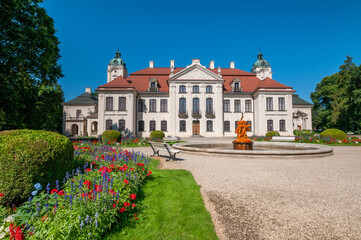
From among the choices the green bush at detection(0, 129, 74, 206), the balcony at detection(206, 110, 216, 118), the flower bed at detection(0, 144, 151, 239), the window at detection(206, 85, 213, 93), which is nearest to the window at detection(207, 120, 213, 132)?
the balcony at detection(206, 110, 216, 118)

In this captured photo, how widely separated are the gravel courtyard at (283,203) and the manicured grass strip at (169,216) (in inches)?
10.2

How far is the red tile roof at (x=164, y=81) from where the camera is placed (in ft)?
97.8

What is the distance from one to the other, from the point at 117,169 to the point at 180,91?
1039 inches

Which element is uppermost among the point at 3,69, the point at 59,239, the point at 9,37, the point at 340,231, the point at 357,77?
the point at 357,77

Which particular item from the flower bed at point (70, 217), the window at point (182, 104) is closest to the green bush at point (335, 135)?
the window at point (182, 104)

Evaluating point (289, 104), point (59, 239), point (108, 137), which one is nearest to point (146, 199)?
point (59, 239)

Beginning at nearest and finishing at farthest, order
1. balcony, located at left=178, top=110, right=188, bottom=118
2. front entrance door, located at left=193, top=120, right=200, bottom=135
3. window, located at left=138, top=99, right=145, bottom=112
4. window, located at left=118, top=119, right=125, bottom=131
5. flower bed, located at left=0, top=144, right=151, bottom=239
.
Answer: flower bed, located at left=0, top=144, right=151, bottom=239
window, located at left=118, top=119, right=125, bottom=131
balcony, located at left=178, top=110, right=188, bottom=118
front entrance door, located at left=193, top=120, right=200, bottom=135
window, located at left=138, top=99, right=145, bottom=112

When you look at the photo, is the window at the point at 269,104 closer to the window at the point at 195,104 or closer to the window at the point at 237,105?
the window at the point at 237,105

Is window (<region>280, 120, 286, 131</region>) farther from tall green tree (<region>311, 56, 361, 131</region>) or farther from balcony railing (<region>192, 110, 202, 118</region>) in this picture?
balcony railing (<region>192, 110, 202, 118</region>)

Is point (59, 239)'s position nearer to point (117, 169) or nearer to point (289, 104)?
point (117, 169)

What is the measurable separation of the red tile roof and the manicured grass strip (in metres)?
27.0

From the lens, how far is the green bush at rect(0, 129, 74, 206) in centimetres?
290

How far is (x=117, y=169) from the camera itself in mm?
4738

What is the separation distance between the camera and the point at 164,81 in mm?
33250
